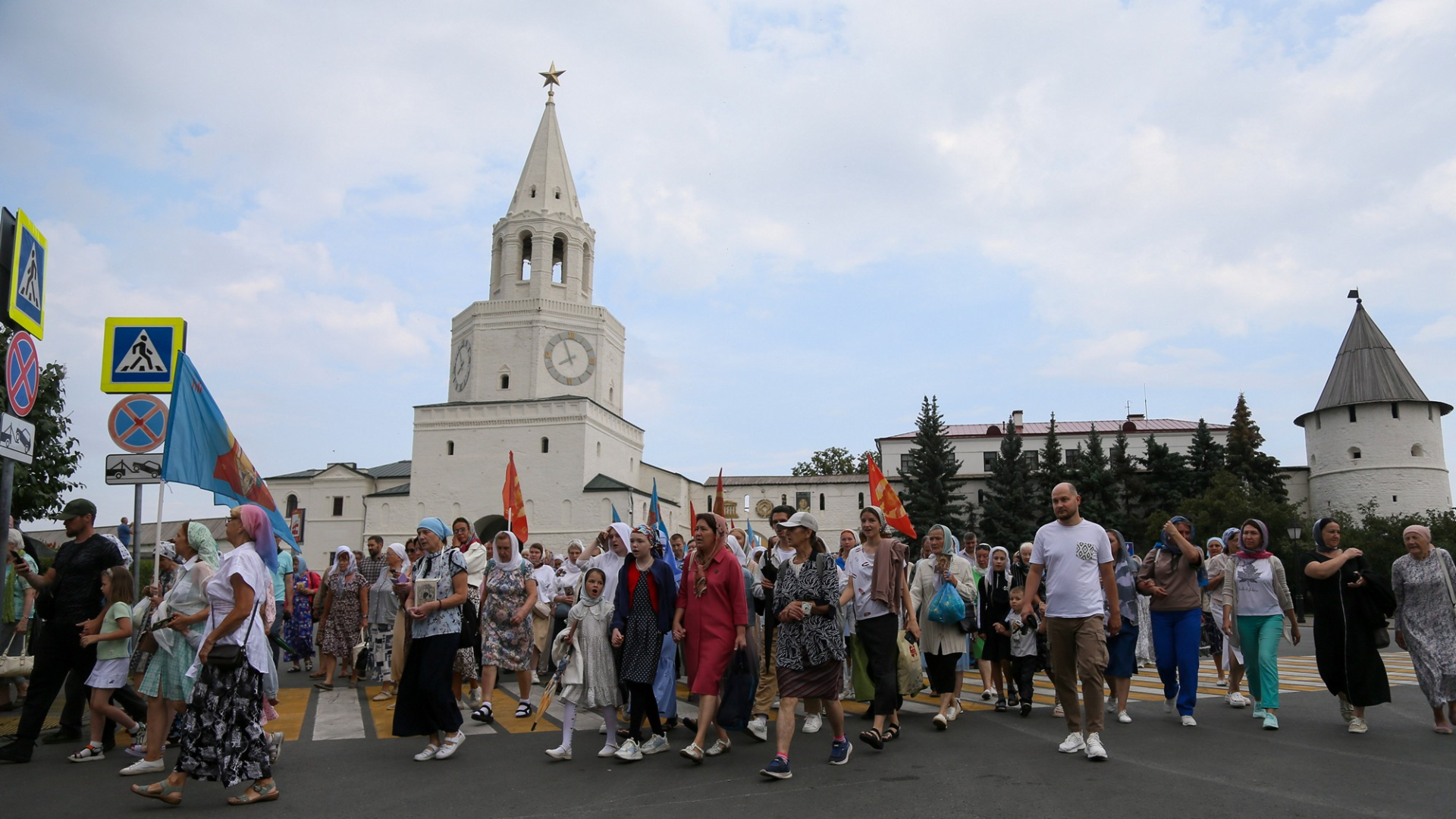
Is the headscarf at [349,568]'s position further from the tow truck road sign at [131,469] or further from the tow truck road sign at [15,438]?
the tow truck road sign at [15,438]

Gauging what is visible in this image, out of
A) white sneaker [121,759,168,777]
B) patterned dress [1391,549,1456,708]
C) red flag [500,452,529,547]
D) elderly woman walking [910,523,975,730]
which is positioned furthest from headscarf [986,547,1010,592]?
red flag [500,452,529,547]

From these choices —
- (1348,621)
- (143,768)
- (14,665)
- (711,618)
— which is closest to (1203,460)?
(1348,621)

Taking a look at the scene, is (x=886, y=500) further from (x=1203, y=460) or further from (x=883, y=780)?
(x=1203, y=460)

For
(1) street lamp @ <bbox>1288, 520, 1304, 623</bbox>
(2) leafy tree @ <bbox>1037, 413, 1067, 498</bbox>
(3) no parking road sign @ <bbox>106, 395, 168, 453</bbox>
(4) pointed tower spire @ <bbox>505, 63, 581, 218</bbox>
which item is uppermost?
(4) pointed tower spire @ <bbox>505, 63, 581, 218</bbox>

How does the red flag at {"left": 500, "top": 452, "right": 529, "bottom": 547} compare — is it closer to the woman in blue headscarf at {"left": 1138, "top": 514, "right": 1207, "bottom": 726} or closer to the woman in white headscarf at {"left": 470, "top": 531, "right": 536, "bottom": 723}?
the woman in white headscarf at {"left": 470, "top": 531, "right": 536, "bottom": 723}

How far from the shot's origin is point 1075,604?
24.6ft

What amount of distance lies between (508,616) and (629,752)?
323 cm

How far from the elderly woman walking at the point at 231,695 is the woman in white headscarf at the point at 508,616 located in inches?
132

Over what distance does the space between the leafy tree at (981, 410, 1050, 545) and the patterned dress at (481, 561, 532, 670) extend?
2022 inches

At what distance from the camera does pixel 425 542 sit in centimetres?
816

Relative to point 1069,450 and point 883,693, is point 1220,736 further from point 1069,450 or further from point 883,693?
point 1069,450

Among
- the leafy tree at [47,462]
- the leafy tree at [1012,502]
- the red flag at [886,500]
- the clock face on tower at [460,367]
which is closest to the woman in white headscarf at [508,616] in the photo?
the red flag at [886,500]

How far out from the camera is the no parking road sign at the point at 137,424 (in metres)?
10.0

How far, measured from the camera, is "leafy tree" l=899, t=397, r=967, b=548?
58625mm
